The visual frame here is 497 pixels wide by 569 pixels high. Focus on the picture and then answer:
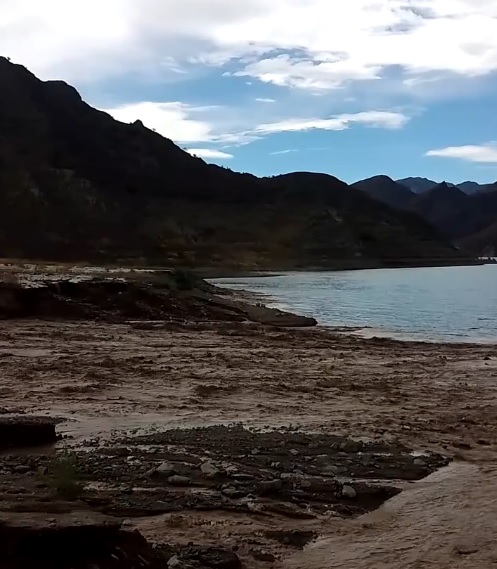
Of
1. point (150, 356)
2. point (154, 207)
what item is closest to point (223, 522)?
point (150, 356)

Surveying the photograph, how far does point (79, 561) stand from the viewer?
4793 mm

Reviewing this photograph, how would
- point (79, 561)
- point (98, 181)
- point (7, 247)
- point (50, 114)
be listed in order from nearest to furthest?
point (79, 561), point (7, 247), point (98, 181), point (50, 114)

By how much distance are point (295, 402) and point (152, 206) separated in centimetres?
11848

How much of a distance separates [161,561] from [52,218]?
336 ft

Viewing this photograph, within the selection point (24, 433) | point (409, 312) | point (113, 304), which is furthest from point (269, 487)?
point (409, 312)

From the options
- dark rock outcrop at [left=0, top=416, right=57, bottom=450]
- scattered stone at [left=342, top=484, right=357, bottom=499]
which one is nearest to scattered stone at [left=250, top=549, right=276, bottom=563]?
scattered stone at [left=342, top=484, right=357, bottom=499]

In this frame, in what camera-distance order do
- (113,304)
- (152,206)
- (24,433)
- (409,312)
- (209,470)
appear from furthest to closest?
(152,206) → (409,312) → (113,304) → (24,433) → (209,470)

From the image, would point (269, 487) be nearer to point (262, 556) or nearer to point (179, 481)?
point (179, 481)

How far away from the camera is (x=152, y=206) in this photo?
422ft

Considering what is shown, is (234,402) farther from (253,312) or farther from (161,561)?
(253,312)

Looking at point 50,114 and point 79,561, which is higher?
point 50,114

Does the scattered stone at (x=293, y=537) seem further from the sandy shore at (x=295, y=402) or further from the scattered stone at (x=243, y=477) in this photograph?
the scattered stone at (x=243, y=477)

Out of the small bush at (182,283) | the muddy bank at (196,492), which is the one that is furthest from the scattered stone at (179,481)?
the small bush at (182,283)

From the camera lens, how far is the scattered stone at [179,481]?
727 centimetres
